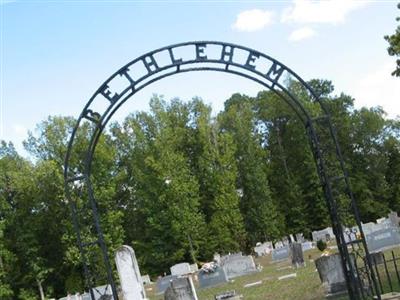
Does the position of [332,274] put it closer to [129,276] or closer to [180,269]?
[129,276]

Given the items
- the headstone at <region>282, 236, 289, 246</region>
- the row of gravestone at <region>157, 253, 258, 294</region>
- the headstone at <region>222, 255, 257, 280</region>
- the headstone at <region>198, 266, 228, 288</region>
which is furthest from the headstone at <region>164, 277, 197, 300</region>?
the headstone at <region>282, 236, 289, 246</region>

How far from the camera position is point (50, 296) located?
36.7m

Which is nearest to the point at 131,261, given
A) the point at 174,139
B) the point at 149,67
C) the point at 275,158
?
the point at 149,67

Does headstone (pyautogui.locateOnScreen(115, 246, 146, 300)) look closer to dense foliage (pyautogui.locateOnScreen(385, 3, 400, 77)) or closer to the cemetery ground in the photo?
the cemetery ground

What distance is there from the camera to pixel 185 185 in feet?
120

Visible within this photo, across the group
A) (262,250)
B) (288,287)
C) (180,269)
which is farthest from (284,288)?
(262,250)

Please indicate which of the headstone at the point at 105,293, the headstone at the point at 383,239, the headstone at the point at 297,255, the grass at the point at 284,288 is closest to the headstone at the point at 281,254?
the grass at the point at 284,288

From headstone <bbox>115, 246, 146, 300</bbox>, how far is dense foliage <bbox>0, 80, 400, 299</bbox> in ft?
61.0

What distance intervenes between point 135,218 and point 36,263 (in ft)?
30.1

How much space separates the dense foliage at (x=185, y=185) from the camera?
35969 mm

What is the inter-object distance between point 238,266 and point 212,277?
2.69 m

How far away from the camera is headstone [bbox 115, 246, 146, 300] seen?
52.0ft

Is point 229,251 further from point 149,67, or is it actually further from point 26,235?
point 149,67

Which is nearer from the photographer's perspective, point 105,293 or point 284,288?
point 105,293
